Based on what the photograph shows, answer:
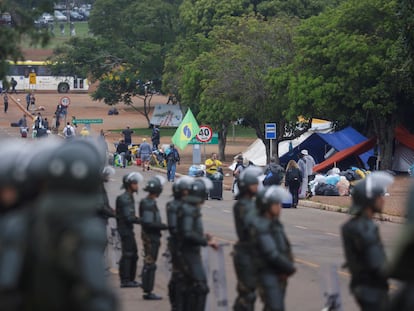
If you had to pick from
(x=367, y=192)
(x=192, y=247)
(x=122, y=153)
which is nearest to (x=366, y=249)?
(x=367, y=192)

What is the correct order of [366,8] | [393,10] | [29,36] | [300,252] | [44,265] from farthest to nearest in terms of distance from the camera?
[366,8] → [393,10] → [300,252] → [29,36] → [44,265]

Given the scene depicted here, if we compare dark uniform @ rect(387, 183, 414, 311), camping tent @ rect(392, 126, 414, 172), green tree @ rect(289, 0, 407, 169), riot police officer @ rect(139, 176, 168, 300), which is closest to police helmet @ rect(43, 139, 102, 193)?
dark uniform @ rect(387, 183, 414, 311)

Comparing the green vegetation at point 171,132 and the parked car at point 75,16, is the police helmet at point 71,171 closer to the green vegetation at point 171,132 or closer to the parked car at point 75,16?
the green vegetation at point 171,132

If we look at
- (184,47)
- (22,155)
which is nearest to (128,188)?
(22,155)

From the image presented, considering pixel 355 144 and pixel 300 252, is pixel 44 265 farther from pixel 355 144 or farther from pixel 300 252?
pixel 355 144

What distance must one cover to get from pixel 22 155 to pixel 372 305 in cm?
473

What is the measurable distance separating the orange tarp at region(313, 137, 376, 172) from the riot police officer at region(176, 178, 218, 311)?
1130 inches

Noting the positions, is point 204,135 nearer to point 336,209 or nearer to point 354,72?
point 354,72

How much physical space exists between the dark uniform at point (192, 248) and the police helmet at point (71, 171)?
7565mm

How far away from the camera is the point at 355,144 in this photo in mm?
44156

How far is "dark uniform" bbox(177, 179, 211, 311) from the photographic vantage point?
13.3 m

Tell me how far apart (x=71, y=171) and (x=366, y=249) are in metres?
5.08

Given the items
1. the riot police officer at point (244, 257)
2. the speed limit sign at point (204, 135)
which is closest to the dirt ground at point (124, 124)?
the speed limit sign at point (204, 135)

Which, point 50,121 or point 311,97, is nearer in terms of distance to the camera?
point 311,97
